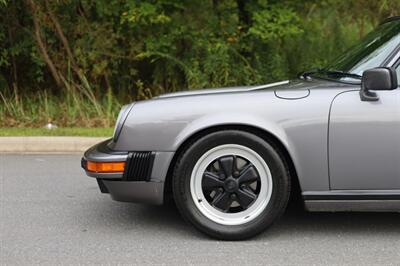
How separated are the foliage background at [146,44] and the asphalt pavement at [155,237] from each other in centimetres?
553

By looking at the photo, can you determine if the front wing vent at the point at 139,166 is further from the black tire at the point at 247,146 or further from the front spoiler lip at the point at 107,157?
the black tire at the point at 247,146

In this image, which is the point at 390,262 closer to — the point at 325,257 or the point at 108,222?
the point at 325,257

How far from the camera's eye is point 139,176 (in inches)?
169

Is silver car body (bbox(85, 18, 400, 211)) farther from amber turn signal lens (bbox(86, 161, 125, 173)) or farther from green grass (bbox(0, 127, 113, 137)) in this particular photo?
green grass (bbox(0, 127, 113, 137))

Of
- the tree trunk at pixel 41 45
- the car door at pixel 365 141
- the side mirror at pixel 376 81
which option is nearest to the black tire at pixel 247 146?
the car door at pixel 365 141

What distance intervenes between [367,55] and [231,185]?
4.59 ft

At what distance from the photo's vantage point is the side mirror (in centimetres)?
404

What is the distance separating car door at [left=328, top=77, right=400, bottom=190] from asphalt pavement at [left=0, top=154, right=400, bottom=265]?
483mm

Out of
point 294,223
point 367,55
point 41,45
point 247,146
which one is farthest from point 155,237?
point 41,45

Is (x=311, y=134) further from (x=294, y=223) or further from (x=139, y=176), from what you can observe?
(x=139, y=176)

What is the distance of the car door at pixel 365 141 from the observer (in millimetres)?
4098

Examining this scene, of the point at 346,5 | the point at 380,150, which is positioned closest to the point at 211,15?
the point at 346,5

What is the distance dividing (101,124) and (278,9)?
12.3ft

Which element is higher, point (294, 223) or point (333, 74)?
point (333, 74)
